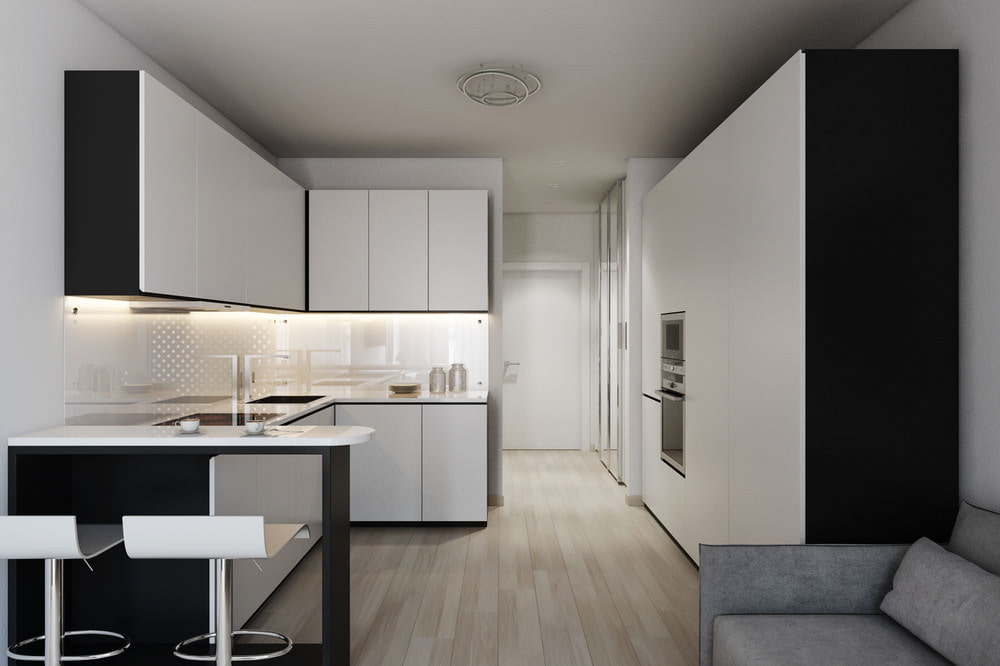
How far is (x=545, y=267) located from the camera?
775 cm

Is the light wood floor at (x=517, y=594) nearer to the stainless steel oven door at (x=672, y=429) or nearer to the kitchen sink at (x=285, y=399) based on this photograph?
the stainless steel oven door at (x=672, y=429)

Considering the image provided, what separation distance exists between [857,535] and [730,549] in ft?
1.69

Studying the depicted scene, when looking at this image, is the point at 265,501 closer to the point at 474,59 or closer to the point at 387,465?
the point at 387,465

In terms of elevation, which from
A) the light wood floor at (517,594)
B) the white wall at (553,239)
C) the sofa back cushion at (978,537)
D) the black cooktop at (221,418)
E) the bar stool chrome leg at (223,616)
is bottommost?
the light wood floor at (517,594)

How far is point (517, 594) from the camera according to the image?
3.53 meters

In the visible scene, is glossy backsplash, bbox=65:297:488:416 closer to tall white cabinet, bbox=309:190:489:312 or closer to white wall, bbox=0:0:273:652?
white wall, bbox=0:0:273:652

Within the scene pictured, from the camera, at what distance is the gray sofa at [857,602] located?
184 centimetres

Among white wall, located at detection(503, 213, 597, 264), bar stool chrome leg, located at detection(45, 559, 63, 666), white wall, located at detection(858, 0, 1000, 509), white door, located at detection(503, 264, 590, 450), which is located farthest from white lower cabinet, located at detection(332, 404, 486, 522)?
white wall, located at detection(503, 213, 597, 264)

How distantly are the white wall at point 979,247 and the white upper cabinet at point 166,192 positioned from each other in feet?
9.51

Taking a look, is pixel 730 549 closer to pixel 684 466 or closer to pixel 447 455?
pixel 684 466

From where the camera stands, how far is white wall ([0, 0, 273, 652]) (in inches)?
93.5

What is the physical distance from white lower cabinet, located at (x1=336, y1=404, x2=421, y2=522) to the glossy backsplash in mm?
611

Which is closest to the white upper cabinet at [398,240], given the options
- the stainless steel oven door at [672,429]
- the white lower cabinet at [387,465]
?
the white lower cabinet at [387,465]

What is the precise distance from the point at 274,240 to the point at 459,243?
131 centimetres
